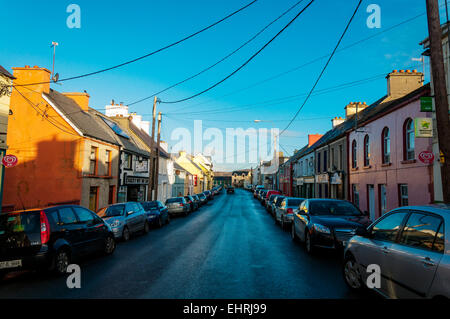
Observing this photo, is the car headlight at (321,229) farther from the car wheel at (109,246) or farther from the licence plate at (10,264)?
the licence plate at (10,264)

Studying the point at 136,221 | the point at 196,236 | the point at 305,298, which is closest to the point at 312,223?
the point at 305,298

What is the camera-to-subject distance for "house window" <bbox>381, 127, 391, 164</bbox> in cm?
1586

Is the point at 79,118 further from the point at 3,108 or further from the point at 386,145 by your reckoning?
the point at 386,145

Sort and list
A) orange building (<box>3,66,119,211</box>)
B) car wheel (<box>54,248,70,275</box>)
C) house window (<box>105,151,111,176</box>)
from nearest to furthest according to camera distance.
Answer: car wheel (<box>54,248,70,275</box>) < orange building (<box>3,66,119,211</box>) < house window (<box>105,151,111,176</box>)

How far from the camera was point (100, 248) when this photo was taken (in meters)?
8.68

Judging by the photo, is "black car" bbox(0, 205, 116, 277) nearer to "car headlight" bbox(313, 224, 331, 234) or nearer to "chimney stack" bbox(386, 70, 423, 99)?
"car headlight" bbox(313, 224, 331, 234)

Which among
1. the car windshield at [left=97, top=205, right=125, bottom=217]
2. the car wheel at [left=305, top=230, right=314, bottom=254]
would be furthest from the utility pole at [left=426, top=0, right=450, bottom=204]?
the car windshield at [left=97, top=205, right=125, bottom=217]

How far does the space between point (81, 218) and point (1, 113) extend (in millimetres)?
8485

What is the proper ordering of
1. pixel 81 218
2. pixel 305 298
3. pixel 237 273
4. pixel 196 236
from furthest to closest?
pixel 196 236, pixel 81 218, pixel 237 273, pixel 305 298

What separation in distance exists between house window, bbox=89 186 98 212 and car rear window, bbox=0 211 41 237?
13.5m

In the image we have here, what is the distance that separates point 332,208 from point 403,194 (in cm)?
657

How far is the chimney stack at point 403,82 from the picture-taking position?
19719mm

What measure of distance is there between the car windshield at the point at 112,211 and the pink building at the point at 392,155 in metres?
11.7
